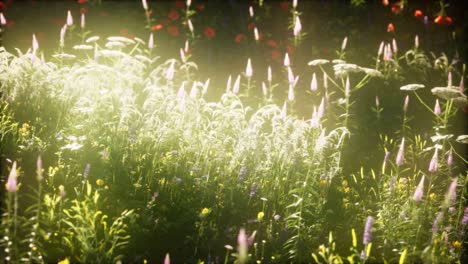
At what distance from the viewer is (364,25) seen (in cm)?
695

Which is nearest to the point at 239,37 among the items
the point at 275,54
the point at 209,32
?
the point at 209,32

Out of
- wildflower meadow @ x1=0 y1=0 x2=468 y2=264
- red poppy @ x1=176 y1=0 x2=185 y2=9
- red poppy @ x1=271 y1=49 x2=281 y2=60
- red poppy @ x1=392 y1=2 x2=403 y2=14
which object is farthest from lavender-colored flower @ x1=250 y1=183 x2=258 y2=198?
red poppy @ x1=392 y1=2 x2=403 y2=14

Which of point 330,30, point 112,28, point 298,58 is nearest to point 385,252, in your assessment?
point 298,58

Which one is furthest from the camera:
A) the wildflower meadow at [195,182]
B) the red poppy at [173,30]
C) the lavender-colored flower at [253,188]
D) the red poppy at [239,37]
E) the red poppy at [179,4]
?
the red poppy at [179,4]

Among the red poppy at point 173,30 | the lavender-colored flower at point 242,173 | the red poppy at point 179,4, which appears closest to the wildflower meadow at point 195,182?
the lavender-colored flower at point 242,173

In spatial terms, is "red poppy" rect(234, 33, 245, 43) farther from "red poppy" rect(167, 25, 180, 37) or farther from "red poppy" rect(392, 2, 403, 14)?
"red poppy" rect(392, 2, 403, 14)

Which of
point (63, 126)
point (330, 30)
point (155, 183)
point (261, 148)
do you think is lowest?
point (155, 183)

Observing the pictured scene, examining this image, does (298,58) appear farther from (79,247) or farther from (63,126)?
(79,247)

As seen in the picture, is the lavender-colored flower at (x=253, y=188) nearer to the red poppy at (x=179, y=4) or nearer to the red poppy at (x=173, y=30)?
the red poppy at (x=173, y=30)

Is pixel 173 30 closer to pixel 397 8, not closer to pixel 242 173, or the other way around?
pixel 397 8

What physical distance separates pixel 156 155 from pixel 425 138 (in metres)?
2.95

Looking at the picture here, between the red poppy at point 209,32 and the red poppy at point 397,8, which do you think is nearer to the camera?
the red poppy at point 209,32

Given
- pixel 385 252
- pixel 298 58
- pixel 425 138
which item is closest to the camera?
pixel 385 252

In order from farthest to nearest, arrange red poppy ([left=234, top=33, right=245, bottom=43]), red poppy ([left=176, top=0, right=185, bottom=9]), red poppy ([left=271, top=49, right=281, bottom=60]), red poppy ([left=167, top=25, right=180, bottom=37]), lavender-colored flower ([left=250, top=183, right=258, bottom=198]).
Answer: red poppy ([left=176, top=0, right=185, bottom=9])
red poppy ([left=234, top=33, right=245, bottom=43])
red poppy ([left=167, top=25, right=180, bottom=37])
red poppy ([left=271, top=49, right=281, bottom=60])
lavender-colored flower ([left=250, top=183, right=258, bottom=198])
